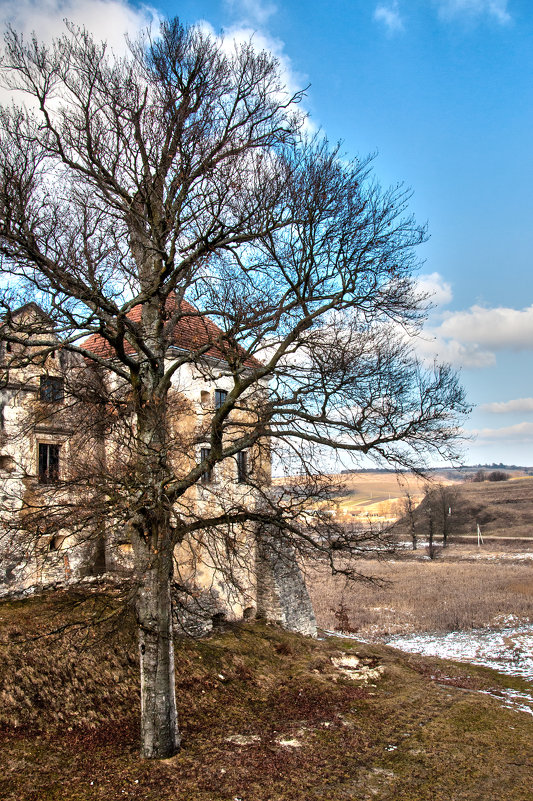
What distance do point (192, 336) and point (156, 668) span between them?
22.0 ft

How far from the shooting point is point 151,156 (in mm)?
9938

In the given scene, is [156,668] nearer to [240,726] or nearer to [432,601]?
[240,726]

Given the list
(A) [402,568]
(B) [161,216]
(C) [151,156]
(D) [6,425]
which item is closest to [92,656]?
(D) [6,425]

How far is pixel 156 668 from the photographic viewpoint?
27.8 feet

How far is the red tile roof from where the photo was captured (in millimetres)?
9117

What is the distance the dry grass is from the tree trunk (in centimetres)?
1191

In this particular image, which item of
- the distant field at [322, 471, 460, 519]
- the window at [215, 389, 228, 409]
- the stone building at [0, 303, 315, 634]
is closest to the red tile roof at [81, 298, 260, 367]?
the stone building at [0, 303, 315, 634]

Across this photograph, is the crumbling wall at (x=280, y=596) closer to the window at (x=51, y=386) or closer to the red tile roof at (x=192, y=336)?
the red tile roof at (x=192, y=336)

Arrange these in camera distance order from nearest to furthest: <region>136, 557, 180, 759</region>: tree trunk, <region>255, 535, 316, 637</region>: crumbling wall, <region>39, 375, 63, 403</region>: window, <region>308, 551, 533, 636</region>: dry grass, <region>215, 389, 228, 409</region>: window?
<region>136, 557, 180, 759</region>: tree trunk, <region>39, 375, 63, 403</region>: window, <region>215, 389, 228, 409</region>: window, <region>255, 535, 316, 637</region>: crumbling wall, <region>308, 551, 533, 636</region>: dry grass

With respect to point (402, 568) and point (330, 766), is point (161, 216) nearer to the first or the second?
point (330, 766)

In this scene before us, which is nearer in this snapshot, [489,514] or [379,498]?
[489,514]

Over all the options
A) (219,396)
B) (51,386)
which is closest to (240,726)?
(51,386)

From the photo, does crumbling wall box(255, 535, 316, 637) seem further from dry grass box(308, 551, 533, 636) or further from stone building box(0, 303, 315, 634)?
dry grass box(308, 551, 533, 636)

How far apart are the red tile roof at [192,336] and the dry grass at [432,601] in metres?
10.3
